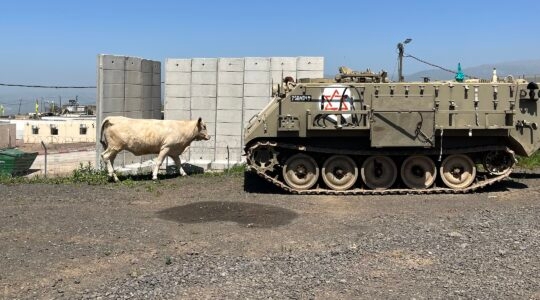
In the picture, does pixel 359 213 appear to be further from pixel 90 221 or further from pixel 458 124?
pixel 90 221

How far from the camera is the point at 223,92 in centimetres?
1859

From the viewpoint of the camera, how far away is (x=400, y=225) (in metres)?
9.90

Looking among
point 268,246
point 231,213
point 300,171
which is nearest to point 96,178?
point 300,171

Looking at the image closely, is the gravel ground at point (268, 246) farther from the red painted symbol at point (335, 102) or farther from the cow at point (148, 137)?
the cow at point (148, 137)

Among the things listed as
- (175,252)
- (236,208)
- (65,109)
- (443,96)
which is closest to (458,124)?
(443,96)

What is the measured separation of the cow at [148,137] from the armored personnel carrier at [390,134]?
121 inches

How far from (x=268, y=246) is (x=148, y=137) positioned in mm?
7885

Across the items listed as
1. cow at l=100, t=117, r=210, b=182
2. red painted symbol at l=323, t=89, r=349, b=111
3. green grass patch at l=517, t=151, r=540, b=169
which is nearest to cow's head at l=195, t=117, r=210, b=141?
cow at l=100, t=117, r=210, b=182

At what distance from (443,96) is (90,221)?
814cm

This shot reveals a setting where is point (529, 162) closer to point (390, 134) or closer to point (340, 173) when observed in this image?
point (390, 134)

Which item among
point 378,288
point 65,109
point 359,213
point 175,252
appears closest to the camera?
point 378,288

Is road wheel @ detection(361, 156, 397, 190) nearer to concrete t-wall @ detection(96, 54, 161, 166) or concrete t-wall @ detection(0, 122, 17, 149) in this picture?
concrete t-wall @ detection(96, 54, 161, 166)

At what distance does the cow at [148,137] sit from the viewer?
1530 cm

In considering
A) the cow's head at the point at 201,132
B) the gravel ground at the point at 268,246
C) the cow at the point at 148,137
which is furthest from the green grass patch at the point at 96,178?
the gravel ground at the point at 268,246
